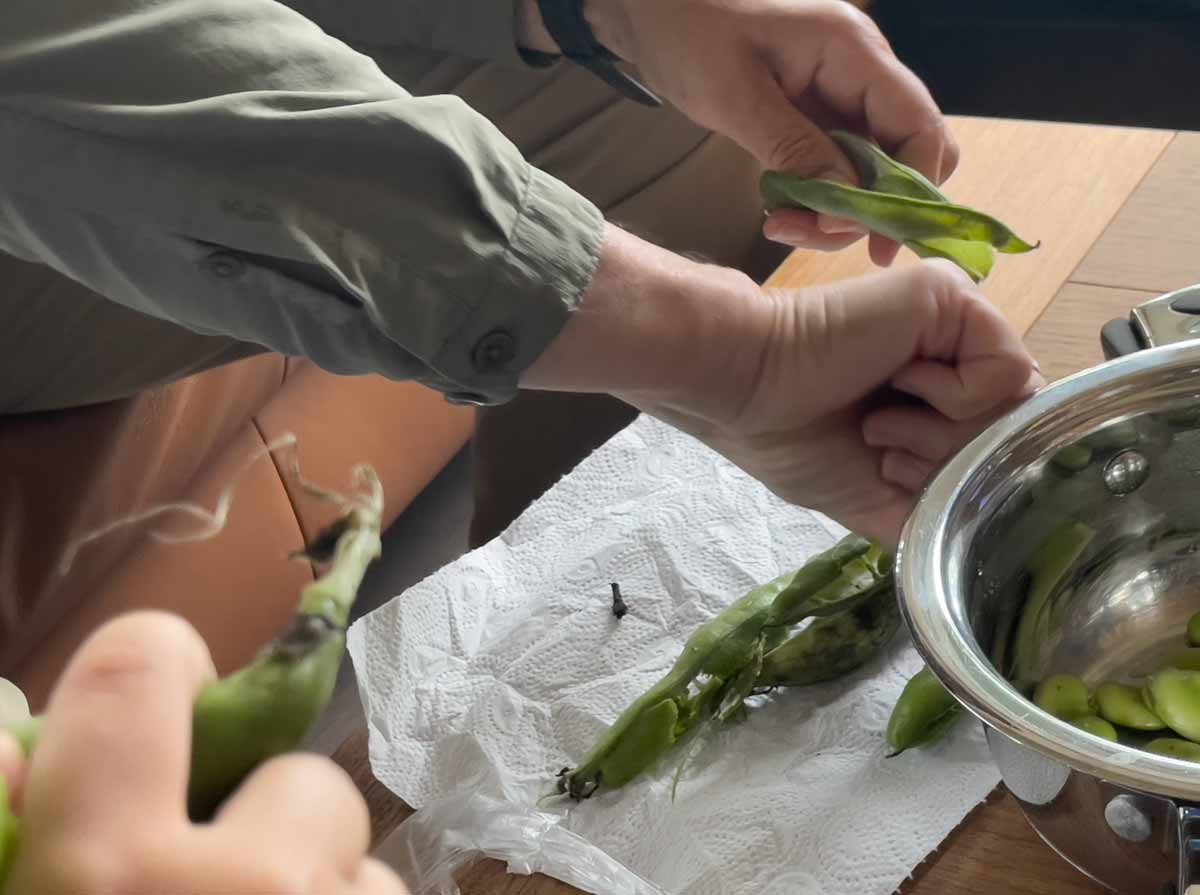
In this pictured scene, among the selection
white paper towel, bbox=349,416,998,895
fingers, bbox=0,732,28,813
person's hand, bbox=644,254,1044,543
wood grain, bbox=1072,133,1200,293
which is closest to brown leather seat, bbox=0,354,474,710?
white paper towel, bbox=349,416,998,895

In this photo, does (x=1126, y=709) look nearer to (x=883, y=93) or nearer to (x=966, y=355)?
(x=966, y=355)

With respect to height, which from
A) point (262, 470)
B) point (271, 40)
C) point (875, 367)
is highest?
point (271, 40)

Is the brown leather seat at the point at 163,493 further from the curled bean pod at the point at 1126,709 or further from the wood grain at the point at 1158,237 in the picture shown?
the wood grain at the point at 1158,237

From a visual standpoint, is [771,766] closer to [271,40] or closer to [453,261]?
[453,261]

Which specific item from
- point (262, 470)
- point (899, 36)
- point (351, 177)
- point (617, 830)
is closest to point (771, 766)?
point (617, 830)

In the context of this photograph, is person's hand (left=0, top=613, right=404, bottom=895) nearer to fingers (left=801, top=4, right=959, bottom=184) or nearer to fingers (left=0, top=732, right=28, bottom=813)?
fingers (left=0, top=732, right=28, bottom=813)

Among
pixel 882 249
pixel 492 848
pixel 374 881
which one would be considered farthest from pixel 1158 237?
pixel 374 881

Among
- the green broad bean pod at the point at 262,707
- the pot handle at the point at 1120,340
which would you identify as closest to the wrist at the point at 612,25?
the pot handle at the point at 1120,340

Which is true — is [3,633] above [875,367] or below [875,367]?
below
